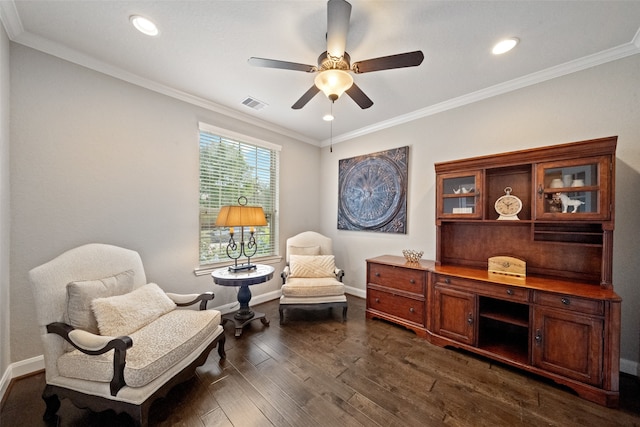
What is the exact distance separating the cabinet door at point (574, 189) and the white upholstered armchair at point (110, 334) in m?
3.20

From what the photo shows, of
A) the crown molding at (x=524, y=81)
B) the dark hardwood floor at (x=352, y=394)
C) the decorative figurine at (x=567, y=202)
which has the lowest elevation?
the dark hardwood floor at (x=352, y=394)

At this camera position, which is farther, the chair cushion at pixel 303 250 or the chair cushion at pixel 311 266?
the chair cushion at pixel 303 250

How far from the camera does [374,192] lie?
369 centimetres

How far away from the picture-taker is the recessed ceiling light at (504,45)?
189cm

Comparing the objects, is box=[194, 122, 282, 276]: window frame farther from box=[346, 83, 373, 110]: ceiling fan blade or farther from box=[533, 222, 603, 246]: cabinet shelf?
box=[533, 222, 603, 246]: cabinet shelf

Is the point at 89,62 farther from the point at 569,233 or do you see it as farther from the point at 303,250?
the point at 569,233

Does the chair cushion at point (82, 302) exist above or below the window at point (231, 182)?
below

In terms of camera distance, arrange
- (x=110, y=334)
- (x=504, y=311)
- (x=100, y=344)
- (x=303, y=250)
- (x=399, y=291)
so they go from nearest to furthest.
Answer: (x=100, y=344) → (x=110, y=334) → (x=504, y=311) → (x=399, y=291) → (x=303, y=250)

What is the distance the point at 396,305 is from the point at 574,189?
80.5 inches

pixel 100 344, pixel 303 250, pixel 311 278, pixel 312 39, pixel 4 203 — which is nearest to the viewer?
pixel 100 344

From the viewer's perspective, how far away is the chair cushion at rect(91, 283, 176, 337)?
1.66 meters

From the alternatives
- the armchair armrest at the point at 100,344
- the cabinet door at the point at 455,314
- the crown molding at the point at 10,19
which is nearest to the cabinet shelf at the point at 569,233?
the cabinet door at the point at 455,314

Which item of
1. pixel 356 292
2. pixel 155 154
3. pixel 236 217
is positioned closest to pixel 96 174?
pixel 155 154

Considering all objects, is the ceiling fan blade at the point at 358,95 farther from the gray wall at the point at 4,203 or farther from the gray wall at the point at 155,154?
the gray wall at the point at 4,203
